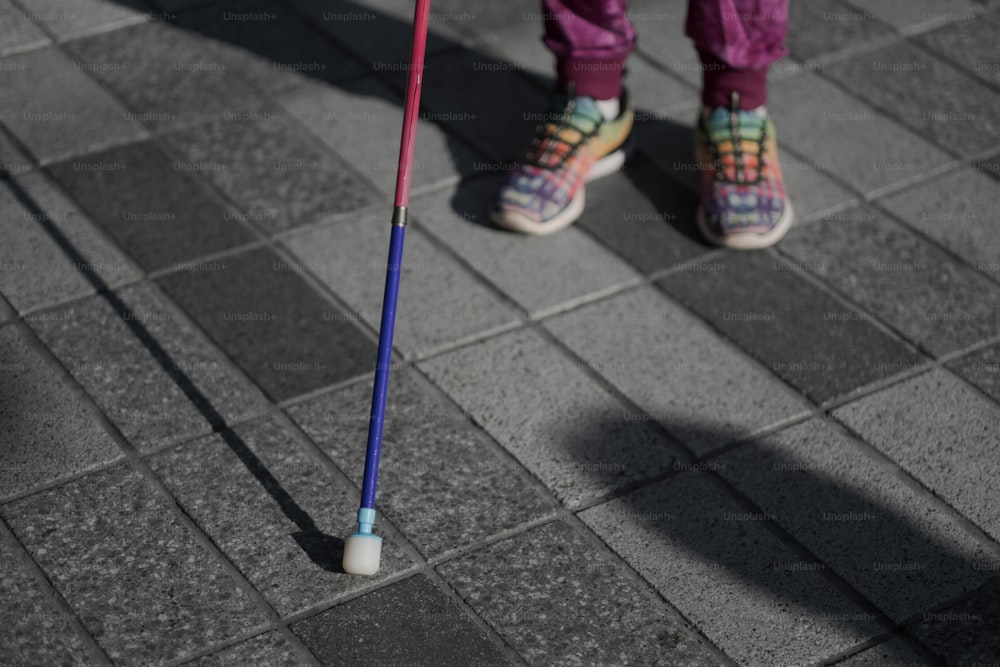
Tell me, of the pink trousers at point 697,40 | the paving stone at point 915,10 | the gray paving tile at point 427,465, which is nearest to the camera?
the gray paving tile at point 427,465

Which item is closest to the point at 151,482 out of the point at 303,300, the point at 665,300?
the point at 303,300

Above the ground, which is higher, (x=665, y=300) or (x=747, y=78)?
(x=747, y=78)

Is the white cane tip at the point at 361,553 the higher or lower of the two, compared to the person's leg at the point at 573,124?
lower

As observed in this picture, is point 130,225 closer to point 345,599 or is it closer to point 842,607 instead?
point 345,599

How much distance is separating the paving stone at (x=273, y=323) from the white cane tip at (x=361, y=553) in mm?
681

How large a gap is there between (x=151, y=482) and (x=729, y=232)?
186 centimetres

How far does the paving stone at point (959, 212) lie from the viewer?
Answer: 4.30 metres

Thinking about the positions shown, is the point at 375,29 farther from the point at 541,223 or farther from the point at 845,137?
the point at 845,137

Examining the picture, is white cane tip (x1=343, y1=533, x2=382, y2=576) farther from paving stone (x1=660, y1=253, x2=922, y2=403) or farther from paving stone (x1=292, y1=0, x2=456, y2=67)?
paving stone (x1=292, y1=0, x2=456, y2=67)

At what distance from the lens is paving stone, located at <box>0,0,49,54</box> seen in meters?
5.09

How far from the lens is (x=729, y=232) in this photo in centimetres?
423

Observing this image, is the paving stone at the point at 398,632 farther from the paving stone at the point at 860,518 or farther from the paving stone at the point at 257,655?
the paving stone at the point at 860,518

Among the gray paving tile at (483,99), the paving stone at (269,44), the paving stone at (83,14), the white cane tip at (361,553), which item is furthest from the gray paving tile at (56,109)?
the white cane tip at (361,553)

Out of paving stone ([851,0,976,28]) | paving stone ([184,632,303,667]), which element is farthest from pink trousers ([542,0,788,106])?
paving stone ([184,632,303,667])
